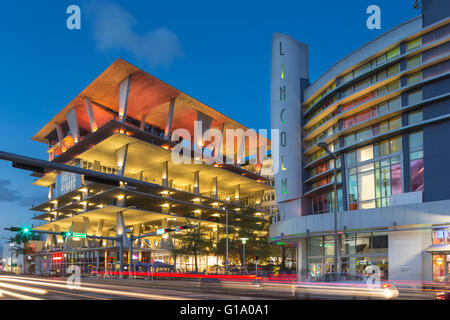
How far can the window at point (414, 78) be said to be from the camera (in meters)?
40.4

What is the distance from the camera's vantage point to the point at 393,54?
1694 inches

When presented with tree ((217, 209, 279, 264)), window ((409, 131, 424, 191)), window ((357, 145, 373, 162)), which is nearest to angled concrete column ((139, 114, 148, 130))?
tree ((217, 209, 279, 264))

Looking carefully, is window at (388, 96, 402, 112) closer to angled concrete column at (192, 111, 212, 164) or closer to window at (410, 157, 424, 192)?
window at (410, 157, 424, 192)

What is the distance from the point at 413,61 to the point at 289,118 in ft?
66.2

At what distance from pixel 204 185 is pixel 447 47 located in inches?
2922

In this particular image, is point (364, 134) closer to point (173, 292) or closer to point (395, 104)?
point (395, 104)

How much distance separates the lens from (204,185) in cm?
10644

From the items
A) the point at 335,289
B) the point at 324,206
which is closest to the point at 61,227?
the point at 324,206

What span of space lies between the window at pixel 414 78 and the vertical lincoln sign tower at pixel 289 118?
1924cm

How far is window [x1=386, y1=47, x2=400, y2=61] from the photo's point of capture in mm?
42562

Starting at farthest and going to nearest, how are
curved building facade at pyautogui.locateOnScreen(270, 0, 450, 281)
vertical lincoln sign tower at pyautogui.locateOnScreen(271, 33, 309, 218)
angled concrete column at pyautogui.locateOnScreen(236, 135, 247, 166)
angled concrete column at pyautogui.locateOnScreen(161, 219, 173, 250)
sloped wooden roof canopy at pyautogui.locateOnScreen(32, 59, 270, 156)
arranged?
angled concrete column at pyautogui.locateOnScreen(236, 135, 247, 166) < angled concrete column at pyautogui.locateOnScreen(161, 219, 173, 250) < sloped wooden roof canopy at pyautogui.locateOnScreen(32, 59, 270, 156) < vertical lincoln sign tower at pyautogui.locateOnScreen(271, 33, 309, 218) < curved building facade at pyautogui.locateOnScreen(270, 0, 450, 281)

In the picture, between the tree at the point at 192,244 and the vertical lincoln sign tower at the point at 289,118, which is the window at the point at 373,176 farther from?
the tree at the point at 192,244

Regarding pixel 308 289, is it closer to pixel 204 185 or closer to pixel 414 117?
pixel 414 117

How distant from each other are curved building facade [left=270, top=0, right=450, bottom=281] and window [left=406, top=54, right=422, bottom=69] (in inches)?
3.7
